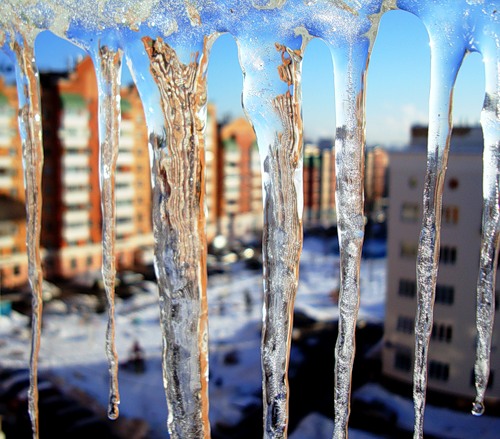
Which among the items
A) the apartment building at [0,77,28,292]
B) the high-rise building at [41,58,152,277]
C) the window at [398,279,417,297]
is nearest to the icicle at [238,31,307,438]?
the window at [398,279,417,297]

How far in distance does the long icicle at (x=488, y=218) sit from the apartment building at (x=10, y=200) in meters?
6.58

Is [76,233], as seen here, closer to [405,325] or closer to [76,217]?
[76,217]

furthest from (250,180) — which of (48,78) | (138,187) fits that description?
(48,78)

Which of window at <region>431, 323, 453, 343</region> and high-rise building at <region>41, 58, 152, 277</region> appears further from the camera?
high-rise building at <region>41, 58, 152, 277</region>

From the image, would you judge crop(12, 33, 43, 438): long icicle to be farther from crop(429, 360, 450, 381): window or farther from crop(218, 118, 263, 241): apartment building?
crop(218, 118, 263, 241): apartment building

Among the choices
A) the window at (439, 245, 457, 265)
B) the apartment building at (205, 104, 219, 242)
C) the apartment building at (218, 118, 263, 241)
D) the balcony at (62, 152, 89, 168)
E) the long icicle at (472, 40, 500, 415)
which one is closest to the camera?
the long icicle at (472, 40, 500, 415)

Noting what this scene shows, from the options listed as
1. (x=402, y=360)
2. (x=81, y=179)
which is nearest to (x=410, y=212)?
(x=402, y=360)

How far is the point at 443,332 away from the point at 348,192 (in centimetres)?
461

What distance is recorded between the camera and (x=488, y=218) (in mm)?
370

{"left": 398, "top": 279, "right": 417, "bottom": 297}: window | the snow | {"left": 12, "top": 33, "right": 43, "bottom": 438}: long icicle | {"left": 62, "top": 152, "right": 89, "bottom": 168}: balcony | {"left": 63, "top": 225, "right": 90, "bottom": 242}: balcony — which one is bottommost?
the snow

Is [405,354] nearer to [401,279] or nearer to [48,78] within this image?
[401,279]

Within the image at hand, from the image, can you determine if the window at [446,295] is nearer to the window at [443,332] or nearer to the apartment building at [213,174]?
the window at [443,332]

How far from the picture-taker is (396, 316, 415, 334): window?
4918mm

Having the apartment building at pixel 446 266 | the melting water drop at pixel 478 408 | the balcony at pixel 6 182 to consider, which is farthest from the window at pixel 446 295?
the balcony at pixel 6 182
